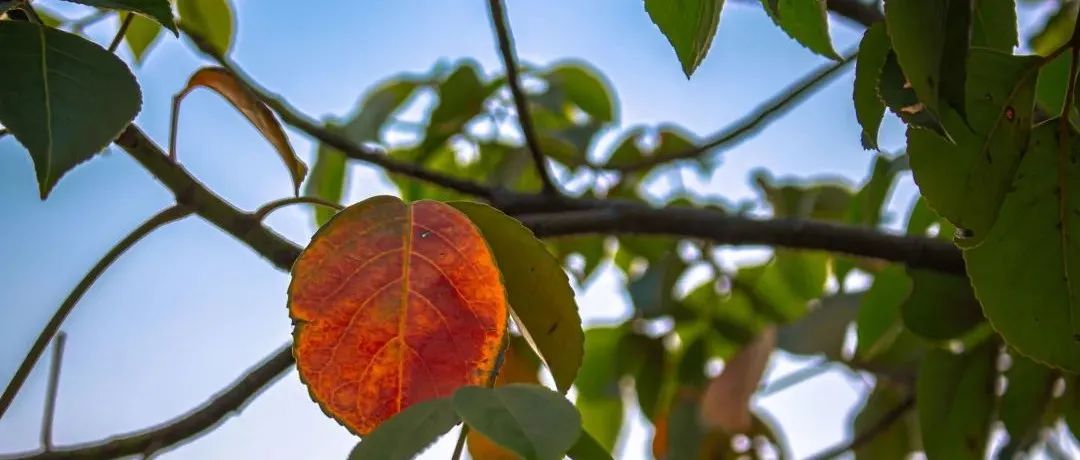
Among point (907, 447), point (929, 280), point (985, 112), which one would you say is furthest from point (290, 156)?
point (907, 447)

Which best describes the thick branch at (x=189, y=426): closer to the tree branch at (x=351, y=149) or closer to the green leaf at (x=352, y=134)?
the tree branch at (x=351, y=149)

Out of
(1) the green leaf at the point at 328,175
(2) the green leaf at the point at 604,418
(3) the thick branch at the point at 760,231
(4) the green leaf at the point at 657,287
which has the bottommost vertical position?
(2) the green leaf at the point at 604,418

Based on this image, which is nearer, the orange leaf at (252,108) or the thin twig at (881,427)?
the orange leaf at (252,108)

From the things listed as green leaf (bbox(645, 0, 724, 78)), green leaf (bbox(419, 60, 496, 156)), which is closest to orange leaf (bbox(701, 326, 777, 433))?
green leaf (bbox(419, 60, 496, 156))

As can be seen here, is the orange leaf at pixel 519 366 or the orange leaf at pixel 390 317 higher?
the orange leaf at pixel 390 317

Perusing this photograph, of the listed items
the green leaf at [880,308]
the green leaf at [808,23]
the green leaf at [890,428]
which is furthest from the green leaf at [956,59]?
the green leaf at [890,428]

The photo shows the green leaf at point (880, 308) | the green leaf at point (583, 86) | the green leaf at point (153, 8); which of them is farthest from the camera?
the green leaf at point (583, 86)

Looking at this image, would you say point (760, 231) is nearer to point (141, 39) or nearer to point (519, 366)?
point (519, 366)
